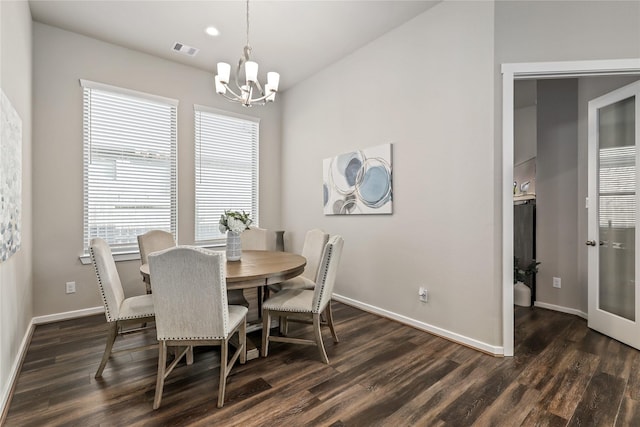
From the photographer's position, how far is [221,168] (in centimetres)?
450

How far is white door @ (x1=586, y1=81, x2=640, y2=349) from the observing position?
264 centimetres

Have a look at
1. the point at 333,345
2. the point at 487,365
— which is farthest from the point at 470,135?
the point at 333,345

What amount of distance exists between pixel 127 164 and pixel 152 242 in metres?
1.17

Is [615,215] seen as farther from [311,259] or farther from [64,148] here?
[64,148]

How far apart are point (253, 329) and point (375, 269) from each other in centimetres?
151

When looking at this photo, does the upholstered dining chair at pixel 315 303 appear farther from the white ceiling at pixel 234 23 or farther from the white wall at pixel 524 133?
the white wall at pixel 524 133

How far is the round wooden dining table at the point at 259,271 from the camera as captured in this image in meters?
2.14

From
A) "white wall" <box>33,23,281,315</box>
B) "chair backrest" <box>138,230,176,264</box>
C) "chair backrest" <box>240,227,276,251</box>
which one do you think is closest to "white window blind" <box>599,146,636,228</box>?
"chair backrest" <box>240,227,276,251</box>

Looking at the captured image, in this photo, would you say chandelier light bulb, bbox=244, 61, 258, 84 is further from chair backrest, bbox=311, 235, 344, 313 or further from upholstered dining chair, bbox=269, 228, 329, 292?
upholstered dining chair, bbox=269, 228, 329, 292

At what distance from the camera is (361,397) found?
194cm

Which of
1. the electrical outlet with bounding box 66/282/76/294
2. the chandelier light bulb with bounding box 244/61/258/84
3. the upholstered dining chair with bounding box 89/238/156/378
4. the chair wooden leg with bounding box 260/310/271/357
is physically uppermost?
the chandelier light bulb with bounding box 244/61/258/84

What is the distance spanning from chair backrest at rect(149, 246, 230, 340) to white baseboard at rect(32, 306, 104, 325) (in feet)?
7.54

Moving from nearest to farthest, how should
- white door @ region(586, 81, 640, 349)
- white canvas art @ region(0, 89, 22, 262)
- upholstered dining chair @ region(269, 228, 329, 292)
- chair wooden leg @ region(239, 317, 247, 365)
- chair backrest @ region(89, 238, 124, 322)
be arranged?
white canvas art @ region(0, 89, 22, 262) → chair backrest @ region(89, 238, 124, 322) → chair wooden leg @ region(239, 317, 247, 365) → white door @ region(586, 81, 640, 349) → upholstered dining chair @ region(269, 228, 329, 292)

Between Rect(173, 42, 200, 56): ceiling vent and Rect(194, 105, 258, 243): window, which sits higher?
Rect(173, 42, 200, 56): ceiling vent
